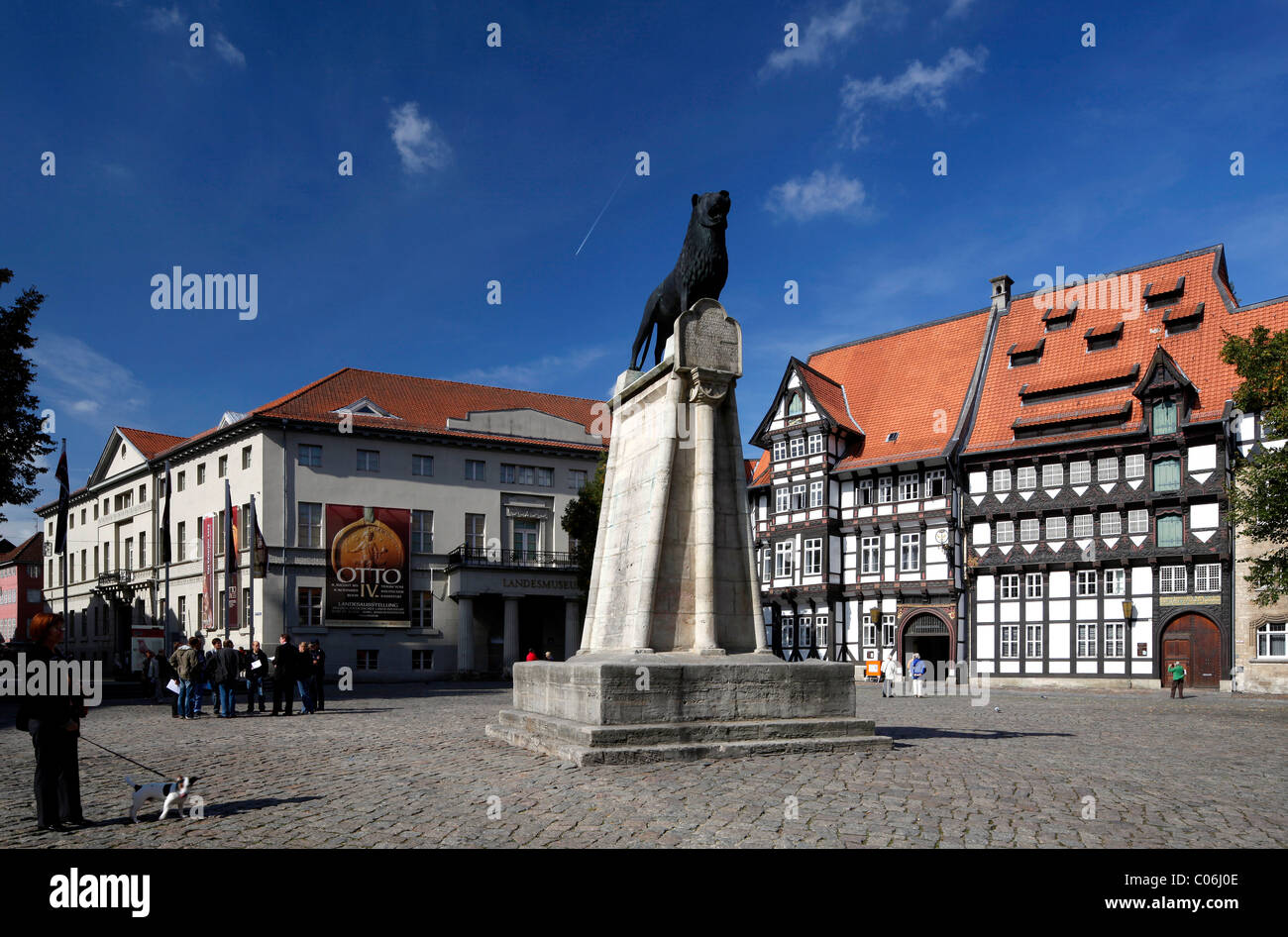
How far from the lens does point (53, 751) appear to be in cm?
790

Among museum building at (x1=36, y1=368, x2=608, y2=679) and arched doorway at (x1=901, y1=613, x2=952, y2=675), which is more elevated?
museum building at (x1=36, y1=368, x2=608, y2=679)

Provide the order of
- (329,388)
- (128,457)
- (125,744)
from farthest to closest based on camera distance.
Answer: (128,457) → (329,388) → (125,744)

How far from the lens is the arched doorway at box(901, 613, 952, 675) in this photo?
44.8 m

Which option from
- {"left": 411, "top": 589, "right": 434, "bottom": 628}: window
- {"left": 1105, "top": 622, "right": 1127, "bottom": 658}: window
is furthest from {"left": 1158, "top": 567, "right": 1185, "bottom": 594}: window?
{"left": 411, "top": 589, "right": 434, "bottom": 628}: window

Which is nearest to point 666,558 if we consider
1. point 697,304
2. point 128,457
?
point 697,304

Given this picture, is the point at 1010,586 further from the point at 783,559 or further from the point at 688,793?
the point at 688,793

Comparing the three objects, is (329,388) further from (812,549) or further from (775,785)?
(775,785)

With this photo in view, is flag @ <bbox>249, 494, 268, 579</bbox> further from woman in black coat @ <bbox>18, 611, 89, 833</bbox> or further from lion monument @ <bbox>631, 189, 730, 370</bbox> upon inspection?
woman in black coat @ <bbox>18, 611, 89, 833</bbox>

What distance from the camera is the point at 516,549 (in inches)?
2197

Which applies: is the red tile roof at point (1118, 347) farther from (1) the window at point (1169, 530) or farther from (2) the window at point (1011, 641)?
(2) the window at point (1011, 641)

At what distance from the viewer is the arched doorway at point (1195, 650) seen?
3712 centimetres

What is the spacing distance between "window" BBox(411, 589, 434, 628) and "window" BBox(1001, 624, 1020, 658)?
1086 inches

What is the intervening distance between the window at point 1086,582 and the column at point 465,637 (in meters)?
28.6
